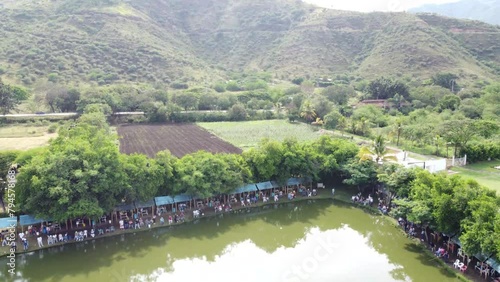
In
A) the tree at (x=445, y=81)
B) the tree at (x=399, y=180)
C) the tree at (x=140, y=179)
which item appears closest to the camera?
the tree at (x=140, y=179)

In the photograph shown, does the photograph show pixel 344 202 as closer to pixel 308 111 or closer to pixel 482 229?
pixel 482 229

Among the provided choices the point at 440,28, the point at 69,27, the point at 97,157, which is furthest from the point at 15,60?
the point at 440,28

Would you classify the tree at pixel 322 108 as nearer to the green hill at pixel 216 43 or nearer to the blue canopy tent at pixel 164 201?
the green hill at pixel 216 43

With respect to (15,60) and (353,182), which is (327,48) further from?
(353,182)

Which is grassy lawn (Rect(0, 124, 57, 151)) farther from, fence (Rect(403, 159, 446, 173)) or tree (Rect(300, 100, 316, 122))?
fence (Rect(403, 159, 446, 173))

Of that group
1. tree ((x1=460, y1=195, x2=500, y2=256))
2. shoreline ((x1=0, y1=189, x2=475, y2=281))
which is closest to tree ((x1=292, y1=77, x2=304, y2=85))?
shoreline ((x1=0, y1=189, x2=475, y2=281))

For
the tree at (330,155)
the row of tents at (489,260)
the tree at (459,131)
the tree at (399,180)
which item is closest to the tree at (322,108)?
the tree at (459,131)
